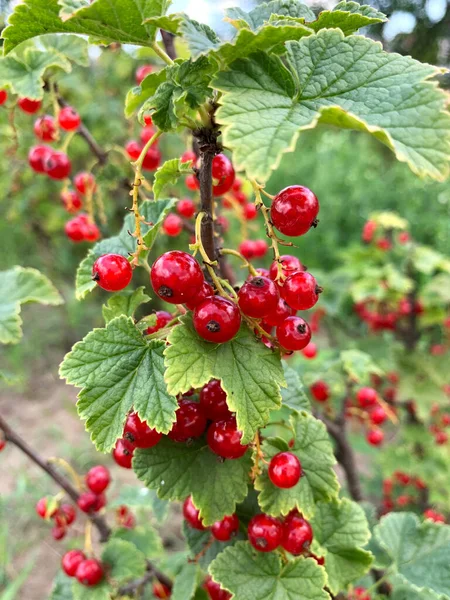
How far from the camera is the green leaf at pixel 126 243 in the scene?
86cm

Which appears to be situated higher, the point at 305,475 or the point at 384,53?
the point at 384,53

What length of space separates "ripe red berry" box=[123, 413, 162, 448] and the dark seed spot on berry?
0.22 meters

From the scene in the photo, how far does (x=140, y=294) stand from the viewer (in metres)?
0.92

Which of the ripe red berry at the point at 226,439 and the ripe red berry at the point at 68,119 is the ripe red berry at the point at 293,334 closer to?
the ripe red berry at the point at 226,439

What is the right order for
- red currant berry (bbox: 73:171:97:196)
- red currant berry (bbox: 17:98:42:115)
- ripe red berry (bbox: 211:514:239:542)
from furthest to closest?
1. red currant berry (bbox: 73:171:97:196)
2. red currant berry (bbox: 17:98:42:115)
3. ripe red berry (bbox: 211:514:239:542)

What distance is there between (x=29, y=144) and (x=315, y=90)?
10.7 feet

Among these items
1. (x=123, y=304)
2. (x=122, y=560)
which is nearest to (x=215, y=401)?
(x=123, y=304)

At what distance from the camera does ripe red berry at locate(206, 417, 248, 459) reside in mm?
768

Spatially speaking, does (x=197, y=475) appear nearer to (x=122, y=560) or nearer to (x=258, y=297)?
(x=258, y=297)

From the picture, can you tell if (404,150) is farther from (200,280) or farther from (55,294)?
(55,294)

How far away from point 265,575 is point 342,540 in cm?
20

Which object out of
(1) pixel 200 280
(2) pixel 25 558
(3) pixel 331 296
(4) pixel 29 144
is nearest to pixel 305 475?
(1) pixel 200 280

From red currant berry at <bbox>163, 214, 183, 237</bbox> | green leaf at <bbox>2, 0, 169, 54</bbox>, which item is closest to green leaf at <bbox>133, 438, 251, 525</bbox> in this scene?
green leaf at <bbox>2, 0, 169, 54</bbox>

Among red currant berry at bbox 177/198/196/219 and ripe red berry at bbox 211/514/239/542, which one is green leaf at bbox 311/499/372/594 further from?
red currant berry at bbox 177/198/196/219
